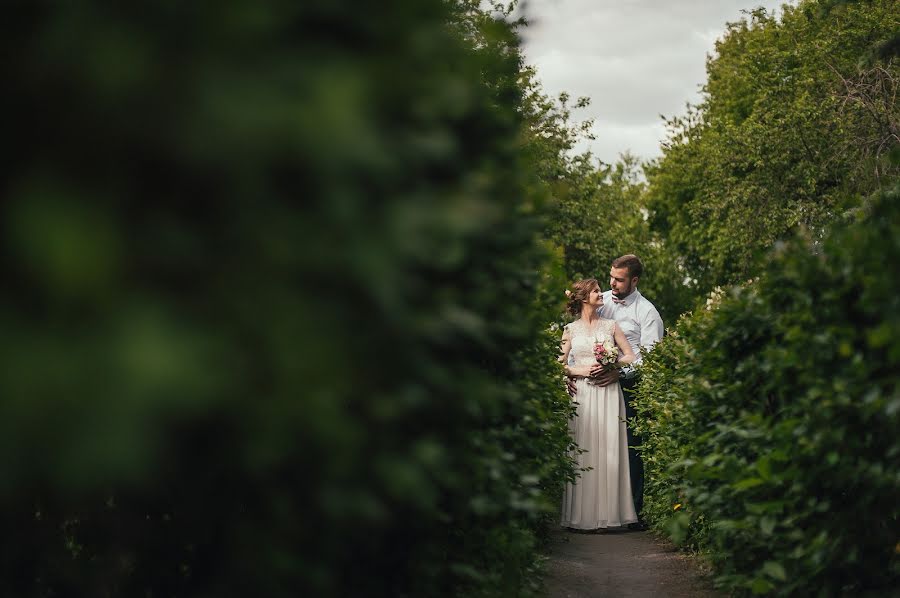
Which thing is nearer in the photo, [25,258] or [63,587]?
[25,258]

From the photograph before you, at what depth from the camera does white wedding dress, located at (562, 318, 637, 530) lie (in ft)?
38.1

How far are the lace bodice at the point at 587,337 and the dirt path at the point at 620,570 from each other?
2.12 metres

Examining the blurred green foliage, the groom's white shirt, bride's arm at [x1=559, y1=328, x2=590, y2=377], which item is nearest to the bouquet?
bride's arm at [x1=559, y1=328, x2=590, y2=377]

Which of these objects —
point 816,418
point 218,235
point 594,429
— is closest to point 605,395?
point 594,429

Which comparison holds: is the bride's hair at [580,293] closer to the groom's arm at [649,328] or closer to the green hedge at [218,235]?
the groom's arm at [649,328]

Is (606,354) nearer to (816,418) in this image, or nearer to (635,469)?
(635,469)

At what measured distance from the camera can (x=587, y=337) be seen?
39.8 ft

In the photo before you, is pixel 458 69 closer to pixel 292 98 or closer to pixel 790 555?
pixel 292 98

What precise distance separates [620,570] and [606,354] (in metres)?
3.77

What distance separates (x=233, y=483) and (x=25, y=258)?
1424 mm

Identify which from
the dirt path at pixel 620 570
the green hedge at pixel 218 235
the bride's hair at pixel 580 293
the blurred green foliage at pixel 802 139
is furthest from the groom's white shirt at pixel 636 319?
the blurred green foliage at pixel 802 139

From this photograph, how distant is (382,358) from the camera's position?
1.91 meters

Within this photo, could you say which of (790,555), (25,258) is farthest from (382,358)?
(790,555)

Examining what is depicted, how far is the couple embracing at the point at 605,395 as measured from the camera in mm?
11648
